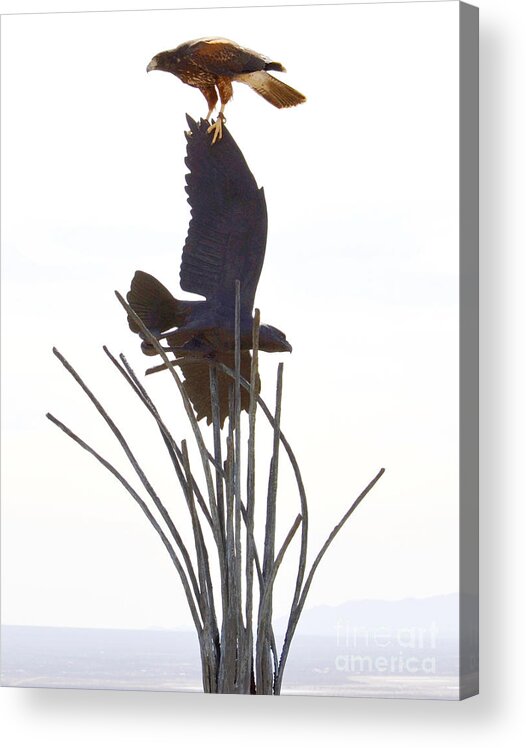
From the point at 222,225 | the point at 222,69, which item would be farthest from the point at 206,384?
the point at 222,69

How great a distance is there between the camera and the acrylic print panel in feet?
9.61

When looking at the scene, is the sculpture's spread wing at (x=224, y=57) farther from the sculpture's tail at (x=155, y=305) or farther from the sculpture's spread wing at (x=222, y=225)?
the sculpture's tail at (x=155, y=305)

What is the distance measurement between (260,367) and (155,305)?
235 millimetres

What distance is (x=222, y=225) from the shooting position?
9.95ft

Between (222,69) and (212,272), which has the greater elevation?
(222,69)

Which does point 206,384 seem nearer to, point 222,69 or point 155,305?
point 155,305

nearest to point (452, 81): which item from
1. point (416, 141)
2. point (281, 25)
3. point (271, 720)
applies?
point (416, 141)

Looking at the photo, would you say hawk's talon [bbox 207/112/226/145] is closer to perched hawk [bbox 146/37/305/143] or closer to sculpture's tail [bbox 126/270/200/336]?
perched hawk [bbox 146/37/305/143]

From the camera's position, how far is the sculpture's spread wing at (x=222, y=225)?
302 cm

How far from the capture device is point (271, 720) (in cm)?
301

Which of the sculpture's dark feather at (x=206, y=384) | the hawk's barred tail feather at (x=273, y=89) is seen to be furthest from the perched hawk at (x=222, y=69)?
the sculpture's dark feather at (x=206, y=384)

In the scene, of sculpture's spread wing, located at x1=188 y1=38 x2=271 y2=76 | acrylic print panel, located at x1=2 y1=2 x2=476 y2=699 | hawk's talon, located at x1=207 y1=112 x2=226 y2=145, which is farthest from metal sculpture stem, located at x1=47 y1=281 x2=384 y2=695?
sculpture's spread wing, located at x1=188 y1=38 x2=271 y2=76

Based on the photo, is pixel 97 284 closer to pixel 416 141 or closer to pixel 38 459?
pixel 38 459

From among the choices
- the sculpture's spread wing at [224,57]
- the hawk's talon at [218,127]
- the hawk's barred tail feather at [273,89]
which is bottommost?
the hawk's talon at [218,127]
